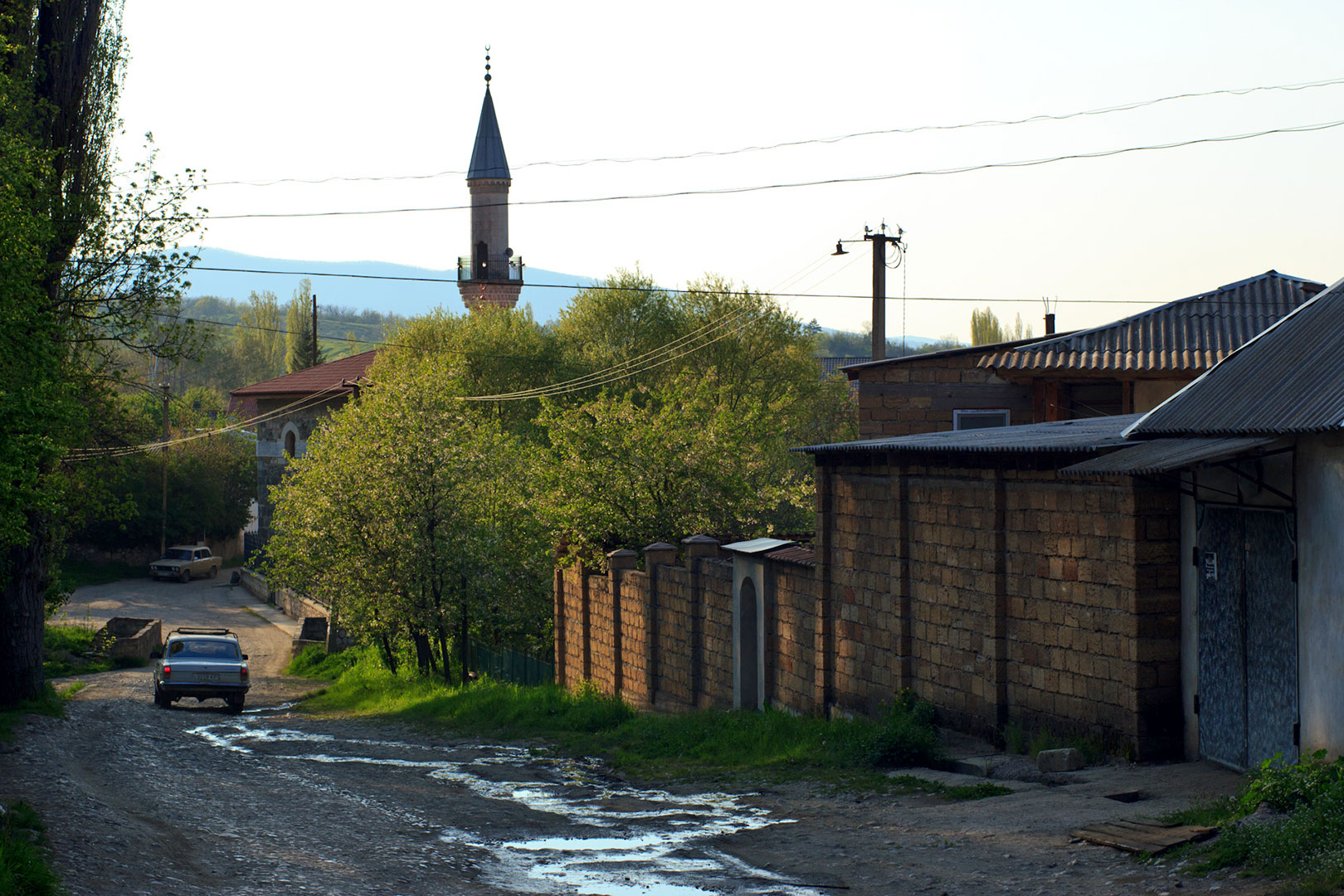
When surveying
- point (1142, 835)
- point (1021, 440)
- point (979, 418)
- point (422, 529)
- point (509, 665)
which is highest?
point (979, 418)

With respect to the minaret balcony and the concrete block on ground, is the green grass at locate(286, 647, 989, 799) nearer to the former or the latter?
the concrete block on ground

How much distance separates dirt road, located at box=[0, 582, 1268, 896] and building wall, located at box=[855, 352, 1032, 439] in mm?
9764

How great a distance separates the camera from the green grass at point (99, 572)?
5572 centimetres

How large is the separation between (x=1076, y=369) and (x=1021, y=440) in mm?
8777

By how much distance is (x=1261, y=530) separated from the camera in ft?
31.8

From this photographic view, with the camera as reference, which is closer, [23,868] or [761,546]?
[23,868]

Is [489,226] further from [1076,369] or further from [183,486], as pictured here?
[1076,369]

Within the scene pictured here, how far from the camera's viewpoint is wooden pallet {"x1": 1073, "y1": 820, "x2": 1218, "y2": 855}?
308 inches

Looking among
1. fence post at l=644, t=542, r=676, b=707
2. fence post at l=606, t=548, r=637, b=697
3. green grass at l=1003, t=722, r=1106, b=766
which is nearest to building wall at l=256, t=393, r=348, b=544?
fence post at l=606, t=548, r=637, b=697

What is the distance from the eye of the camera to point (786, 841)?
31.1 feet

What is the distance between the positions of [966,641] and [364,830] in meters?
6.20

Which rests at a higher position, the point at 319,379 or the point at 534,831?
the point at 319,379

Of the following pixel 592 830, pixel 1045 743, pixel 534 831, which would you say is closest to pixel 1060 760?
pixel 1045 743

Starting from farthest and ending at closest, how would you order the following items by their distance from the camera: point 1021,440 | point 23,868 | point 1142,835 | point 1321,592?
point 1021,440, point 1321,592, point 1142,835, point 23,868
